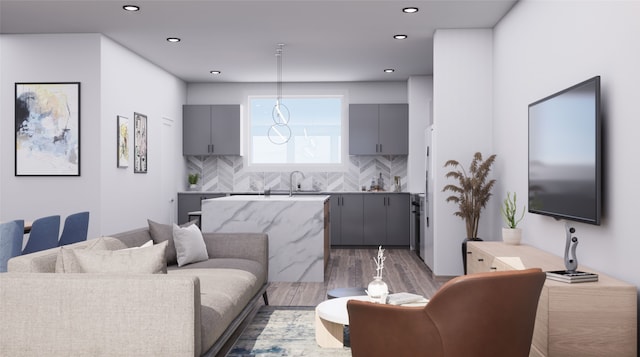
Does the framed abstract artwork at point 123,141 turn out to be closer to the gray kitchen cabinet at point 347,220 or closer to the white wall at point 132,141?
the white wall at point 132,141

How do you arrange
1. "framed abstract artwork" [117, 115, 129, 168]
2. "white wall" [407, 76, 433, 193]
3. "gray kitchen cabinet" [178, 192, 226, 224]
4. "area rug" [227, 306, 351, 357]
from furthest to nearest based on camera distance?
"gray kitchen cabinet" [178, 192, 226, 224] < "white wall" [407, 76, 433, 193] < "framed abstract artwork" [117, 115, 129, 168] < "area rug" [227, 306, 351, 357]

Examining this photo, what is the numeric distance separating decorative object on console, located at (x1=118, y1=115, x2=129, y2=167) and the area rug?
2904 millimetres

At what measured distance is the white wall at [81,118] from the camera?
6.12 metres

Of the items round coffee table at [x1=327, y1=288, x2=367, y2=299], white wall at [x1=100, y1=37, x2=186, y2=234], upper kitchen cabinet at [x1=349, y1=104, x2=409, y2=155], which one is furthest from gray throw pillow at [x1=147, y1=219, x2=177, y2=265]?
upper kitchen cabinet at [x1=349, y1=104, x2=409, y2=155]

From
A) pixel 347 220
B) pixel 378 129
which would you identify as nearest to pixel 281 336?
pixel 347 220

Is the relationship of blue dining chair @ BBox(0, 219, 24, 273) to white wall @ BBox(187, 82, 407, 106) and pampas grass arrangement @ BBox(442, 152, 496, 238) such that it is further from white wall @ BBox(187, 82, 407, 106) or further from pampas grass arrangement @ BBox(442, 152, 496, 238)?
white wall @ BBox(187, 82, 407, 106)

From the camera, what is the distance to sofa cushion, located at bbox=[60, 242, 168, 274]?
278cm

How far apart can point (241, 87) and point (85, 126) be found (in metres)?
3.76

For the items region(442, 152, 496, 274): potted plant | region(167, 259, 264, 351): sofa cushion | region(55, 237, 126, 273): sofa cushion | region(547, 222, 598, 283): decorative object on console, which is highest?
region(442, 152, 496, 274): potted plant

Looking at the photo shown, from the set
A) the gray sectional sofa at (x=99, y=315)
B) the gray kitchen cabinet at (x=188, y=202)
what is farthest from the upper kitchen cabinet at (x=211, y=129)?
the gray sectional sofa at (x=99, y=315)

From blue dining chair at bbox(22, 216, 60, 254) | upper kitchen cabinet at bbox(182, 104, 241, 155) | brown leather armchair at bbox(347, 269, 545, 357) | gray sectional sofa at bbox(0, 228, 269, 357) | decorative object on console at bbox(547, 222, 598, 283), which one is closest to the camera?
brown leather armchair at bbox(347, 269, 545, 357)

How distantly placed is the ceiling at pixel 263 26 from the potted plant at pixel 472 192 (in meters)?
1.48

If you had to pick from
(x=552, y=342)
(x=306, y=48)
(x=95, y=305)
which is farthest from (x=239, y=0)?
(x=552, y=342)

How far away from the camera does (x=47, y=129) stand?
6.14 m
